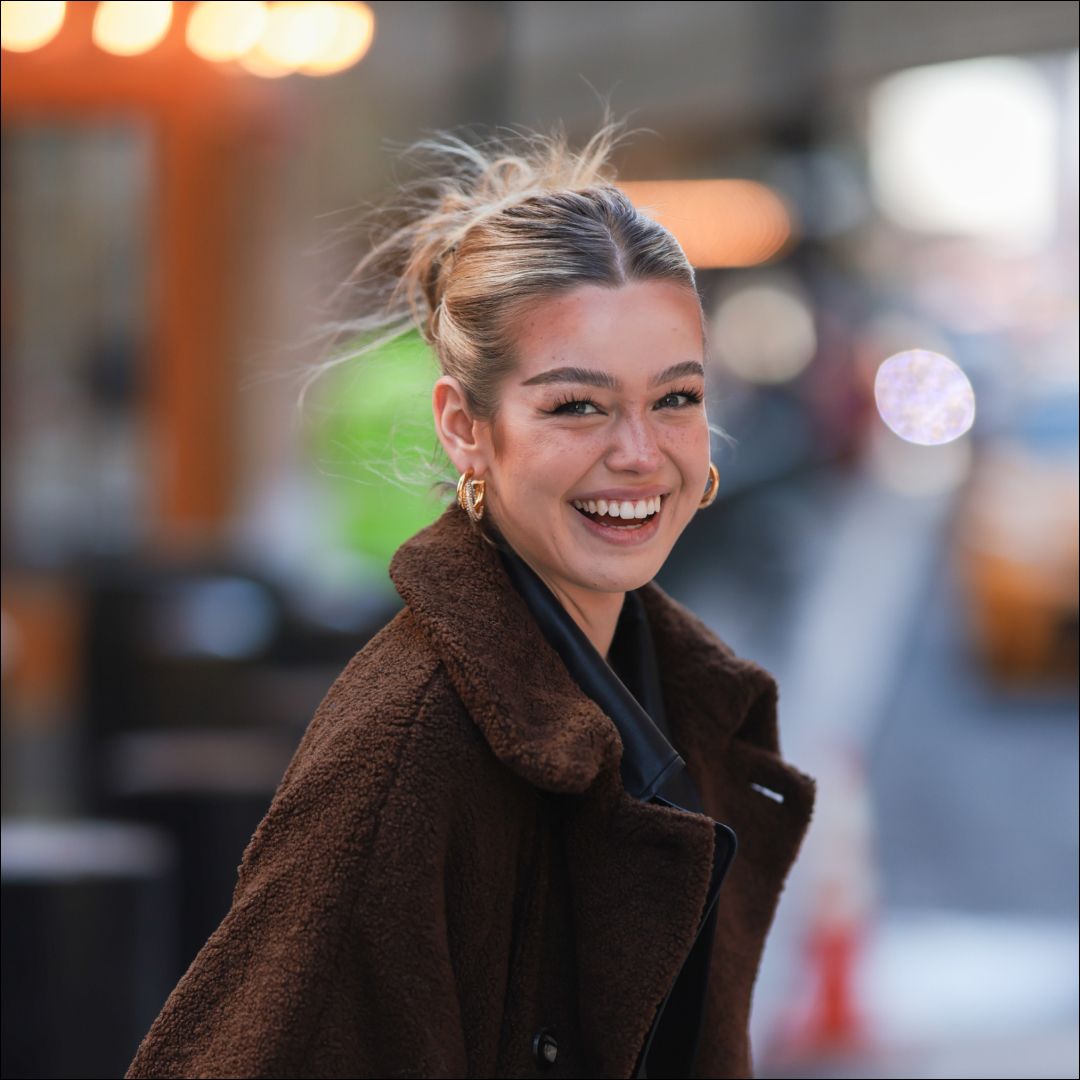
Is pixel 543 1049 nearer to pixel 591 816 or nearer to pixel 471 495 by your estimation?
pixel 591 816

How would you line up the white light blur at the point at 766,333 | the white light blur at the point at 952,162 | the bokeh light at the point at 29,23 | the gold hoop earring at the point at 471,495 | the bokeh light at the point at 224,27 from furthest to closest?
the white light blur at the point at 766,333 < the white light blur at the point at 952,162 < the bokeh light at the point at 224,27 < the bokeh light at the point at 29,23 < the gold hoop earring at the point at 471,495

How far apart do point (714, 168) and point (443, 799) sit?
15.0m

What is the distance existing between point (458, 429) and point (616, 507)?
0.20 metres

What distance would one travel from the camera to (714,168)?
1575 cm

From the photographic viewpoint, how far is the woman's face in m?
1.56

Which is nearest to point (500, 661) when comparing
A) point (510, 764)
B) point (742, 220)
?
point (510, 764)

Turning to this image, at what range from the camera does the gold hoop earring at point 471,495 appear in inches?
66.0

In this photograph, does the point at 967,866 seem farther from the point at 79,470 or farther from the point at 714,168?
the point at 714,168

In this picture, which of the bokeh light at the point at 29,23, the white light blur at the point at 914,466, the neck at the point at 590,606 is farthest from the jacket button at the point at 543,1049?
the white light blur at the point at 914,466

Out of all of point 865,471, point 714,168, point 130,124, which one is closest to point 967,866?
point 130,124

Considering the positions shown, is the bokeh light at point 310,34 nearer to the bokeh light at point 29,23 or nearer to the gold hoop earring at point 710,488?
the bokeh light at point 29,23

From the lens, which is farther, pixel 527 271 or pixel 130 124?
pixel 130 124

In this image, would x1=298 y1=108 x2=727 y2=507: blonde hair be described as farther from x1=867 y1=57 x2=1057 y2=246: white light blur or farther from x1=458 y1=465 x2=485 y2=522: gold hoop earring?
x1=867 y1=57 x2=1057 y2=246: white light blur

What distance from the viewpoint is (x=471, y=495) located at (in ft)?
5.54
